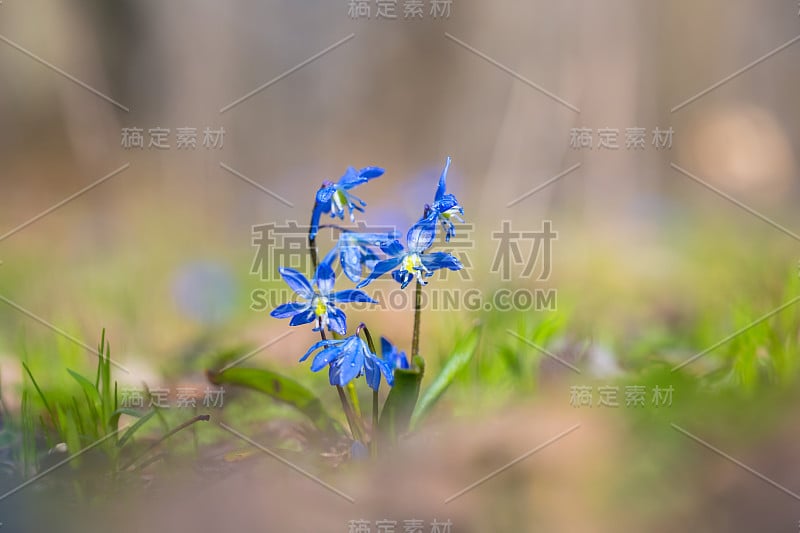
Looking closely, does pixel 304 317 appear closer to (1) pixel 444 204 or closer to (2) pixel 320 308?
(2) pixel 320 308

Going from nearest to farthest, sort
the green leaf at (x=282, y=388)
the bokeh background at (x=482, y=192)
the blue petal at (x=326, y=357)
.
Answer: the bokeh background at (x=482, y=192)
the blue petal at (x=326, y=357)
the green leaf at (x=282, y=388)

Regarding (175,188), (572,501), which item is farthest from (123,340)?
(175,188)

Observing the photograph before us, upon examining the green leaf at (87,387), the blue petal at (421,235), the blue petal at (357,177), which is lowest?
the green leaf at (87,387)

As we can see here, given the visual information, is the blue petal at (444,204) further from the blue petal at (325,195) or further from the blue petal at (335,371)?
the blue petal at (335,371)

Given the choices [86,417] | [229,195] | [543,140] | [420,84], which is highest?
[420,84]

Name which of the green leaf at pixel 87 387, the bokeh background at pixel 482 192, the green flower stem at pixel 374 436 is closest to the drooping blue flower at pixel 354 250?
the green flower stem at pixel 374 436

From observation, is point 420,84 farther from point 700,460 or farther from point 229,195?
point 700,460

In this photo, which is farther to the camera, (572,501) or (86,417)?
(86,417)
